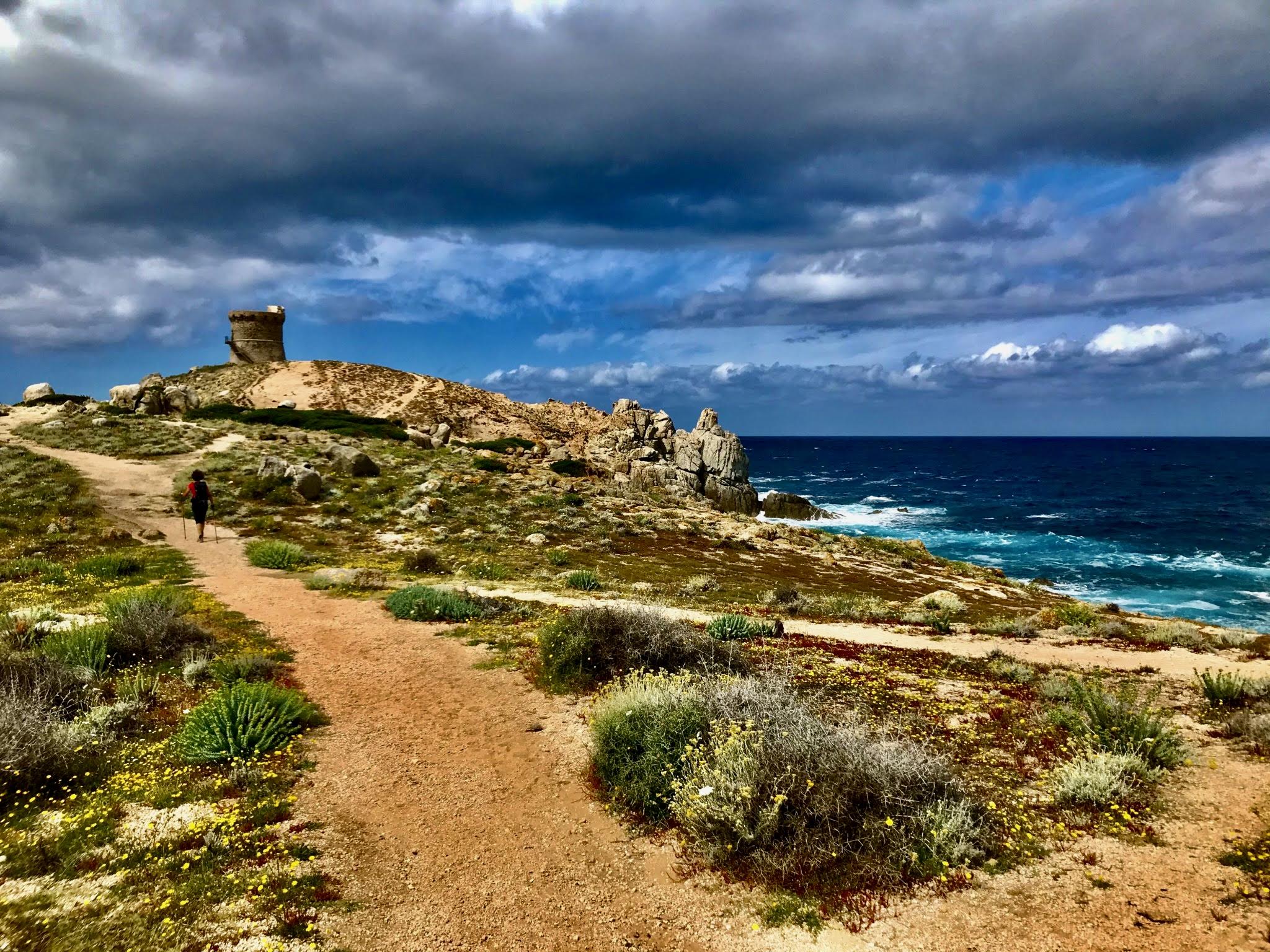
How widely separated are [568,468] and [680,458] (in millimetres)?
16097

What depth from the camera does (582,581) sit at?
20.2 metres

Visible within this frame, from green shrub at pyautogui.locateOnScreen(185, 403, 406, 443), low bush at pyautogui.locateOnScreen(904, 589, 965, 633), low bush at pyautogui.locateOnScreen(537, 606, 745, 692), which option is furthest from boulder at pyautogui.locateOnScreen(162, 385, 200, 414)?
low bush at pyautogui.locateOnScreen(904, 589, 965, 633)

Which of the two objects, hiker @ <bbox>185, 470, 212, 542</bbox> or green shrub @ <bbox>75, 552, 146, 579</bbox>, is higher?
hiker @ <bbox>185, 470, 212, 542</bbox>

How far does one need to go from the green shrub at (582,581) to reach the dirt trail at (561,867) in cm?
930

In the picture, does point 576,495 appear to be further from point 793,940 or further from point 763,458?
point 763,458

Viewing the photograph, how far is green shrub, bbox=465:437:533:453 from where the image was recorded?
2207 inches

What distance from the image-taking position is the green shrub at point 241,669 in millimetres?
10555

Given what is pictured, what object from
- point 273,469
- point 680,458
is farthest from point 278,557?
A: point 680,458

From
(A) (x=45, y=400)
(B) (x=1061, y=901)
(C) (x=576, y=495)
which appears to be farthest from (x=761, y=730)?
(A) (x=45, y=400)

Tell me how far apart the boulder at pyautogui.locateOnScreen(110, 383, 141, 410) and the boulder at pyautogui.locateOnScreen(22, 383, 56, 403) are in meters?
4.30

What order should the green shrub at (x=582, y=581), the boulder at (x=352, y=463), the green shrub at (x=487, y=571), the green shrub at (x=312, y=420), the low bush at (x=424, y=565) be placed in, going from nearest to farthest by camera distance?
1. the green shrub at (x=582, y=581)
2. the green shrub at (x=487, y=571)
3. the low bush at (x=424, y=565)
4. the boulder at (x=352, y=463)
5. the green shrub at (x=312, y=420)

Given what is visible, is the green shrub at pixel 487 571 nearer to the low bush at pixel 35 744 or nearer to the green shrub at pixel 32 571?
the green shrub at pixel 32 571

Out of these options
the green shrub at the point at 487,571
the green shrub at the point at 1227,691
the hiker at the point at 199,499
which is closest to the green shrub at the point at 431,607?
the green shrub at the point at 487,571

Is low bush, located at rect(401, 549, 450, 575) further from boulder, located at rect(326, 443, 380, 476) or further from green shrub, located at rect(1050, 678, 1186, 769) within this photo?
green shrub, located at rect(1050, 678, 1186, 769)
